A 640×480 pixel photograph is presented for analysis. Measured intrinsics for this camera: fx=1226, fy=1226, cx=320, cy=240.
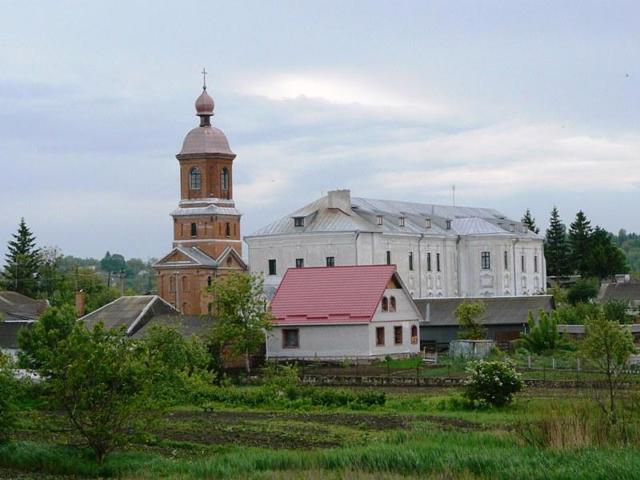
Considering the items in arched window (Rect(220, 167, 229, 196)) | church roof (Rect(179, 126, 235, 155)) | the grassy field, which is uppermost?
church roof (Rect(179, 126, 235, 155))

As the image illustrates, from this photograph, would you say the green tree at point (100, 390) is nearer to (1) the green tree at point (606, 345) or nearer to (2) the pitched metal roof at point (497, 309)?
(1) the green tree at point (606, 345)

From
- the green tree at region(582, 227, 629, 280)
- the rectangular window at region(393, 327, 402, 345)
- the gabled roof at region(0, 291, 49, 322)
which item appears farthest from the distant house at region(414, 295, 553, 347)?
the green tree at region(582, 227, 629, 280)

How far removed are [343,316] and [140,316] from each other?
35.0 feet

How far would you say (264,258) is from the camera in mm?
79250

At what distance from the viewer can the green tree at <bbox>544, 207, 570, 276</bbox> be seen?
11512 centimetres

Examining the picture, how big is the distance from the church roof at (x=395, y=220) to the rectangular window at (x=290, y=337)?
20037 millimetres

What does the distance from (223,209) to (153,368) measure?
55.4 metres

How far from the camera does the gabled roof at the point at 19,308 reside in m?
66.2

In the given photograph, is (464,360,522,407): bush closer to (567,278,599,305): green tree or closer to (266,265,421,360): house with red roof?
(266,265,421,360): house with red roof

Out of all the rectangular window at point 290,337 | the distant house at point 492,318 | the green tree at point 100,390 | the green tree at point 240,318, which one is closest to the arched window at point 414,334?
the distant house at point 492,318

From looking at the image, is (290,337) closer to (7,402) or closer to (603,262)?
(7,402)

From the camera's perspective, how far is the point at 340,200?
3125 inches

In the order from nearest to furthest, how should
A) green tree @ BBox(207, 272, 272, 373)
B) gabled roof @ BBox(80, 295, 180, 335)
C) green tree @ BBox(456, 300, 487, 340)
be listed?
green tree @ BBox(207, 272, 272, 373) < gabled roof @ BBox(80, 295, 180, 335) < green tree @ BBox(456, 300, 487, 340)

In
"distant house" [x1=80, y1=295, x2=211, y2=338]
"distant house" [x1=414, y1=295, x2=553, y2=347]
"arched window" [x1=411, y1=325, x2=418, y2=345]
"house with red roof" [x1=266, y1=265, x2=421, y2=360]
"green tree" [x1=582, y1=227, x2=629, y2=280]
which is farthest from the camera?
"green tree" [x1=582, y1=227, x2=629, y2=280]
